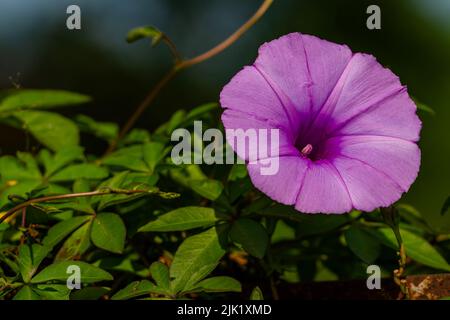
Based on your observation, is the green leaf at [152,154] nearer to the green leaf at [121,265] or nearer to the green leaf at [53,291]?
the green leaf at [121,265]

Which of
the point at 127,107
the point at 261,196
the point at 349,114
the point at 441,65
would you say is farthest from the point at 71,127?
the point at 127,107

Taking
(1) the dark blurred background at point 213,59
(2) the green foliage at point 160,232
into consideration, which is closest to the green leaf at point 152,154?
(2) the green foliage at point 160,232

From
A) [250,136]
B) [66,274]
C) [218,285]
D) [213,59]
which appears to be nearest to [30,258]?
[66,274]

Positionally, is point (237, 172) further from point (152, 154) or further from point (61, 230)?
point (61, 230)

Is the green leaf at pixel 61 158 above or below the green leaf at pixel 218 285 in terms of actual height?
above

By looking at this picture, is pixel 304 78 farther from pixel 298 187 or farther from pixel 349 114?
pixel 298 187

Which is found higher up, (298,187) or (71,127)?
(71,127)
